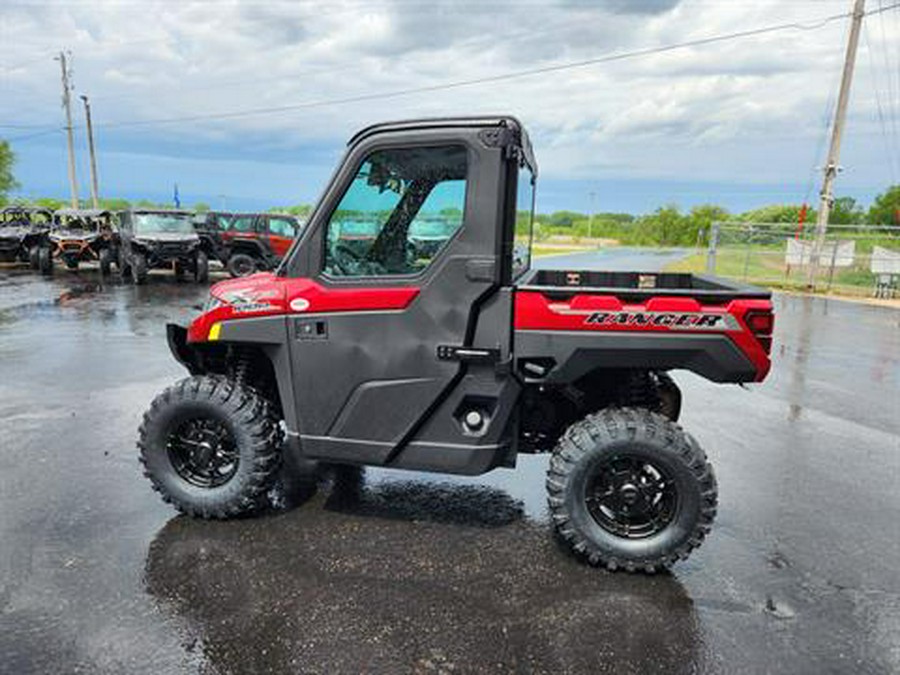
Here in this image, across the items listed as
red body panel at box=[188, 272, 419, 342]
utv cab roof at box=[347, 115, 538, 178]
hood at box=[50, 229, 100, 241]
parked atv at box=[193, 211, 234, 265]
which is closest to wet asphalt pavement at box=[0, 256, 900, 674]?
red body panel at box=[188, 272, 419, 342]

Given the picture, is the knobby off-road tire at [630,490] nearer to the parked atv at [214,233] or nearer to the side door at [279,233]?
the side door at [279,233]

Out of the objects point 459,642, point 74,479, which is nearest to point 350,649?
point 459,642

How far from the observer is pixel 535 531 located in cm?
390

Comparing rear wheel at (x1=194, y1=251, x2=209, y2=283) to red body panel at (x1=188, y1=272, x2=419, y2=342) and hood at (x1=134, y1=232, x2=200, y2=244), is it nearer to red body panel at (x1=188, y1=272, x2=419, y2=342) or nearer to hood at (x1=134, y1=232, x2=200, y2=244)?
hood at (x1=134, y1=232, x2=200, y2=244)

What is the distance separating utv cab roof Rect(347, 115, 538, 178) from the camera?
3.27 meters

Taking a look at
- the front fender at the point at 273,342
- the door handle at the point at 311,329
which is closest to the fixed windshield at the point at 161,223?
the front fender at the point at 273,342

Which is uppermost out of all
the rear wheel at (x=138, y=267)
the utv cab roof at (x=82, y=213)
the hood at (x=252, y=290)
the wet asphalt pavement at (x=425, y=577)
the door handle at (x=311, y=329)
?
the utv cab roof at (x=82, y=213)

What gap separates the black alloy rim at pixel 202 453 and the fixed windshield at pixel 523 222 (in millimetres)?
2019

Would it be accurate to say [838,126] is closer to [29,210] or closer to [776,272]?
[776,272]

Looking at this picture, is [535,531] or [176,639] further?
[535,531]

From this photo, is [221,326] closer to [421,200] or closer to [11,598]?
[421,200]

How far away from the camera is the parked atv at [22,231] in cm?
2114

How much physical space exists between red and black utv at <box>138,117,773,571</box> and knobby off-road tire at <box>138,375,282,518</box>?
13 mm

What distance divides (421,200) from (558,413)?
5.13 ft
